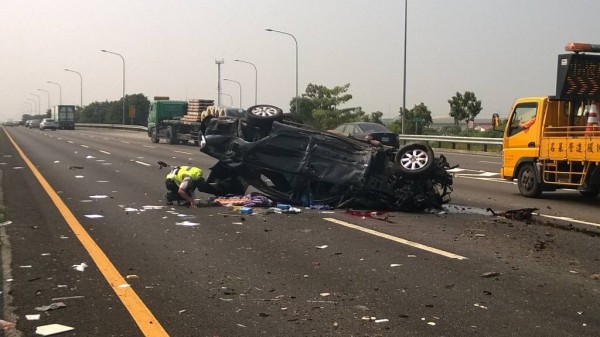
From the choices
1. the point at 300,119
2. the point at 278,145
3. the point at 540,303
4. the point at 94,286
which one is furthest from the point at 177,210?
the point at 540,303

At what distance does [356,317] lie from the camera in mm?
4969

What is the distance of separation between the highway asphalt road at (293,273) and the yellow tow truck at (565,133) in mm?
1380

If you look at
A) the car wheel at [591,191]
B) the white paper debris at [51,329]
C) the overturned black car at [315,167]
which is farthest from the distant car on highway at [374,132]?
the white paper debris at [51,329]

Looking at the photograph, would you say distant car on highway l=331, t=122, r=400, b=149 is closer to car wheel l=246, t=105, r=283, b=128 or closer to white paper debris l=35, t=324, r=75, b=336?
car wheel l=246, t=105, r=283, b=128

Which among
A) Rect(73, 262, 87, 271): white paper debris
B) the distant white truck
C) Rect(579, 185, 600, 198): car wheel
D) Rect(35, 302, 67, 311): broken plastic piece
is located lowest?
Rect(35, 302, 67, 311): broken plastic piece

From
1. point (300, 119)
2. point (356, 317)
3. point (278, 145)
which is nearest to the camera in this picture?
point (356, 317)

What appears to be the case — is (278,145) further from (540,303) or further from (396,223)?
(540,303)

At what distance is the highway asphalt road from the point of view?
15.9ft

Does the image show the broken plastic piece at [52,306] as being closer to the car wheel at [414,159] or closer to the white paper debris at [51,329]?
the white paper debris at [51,329]

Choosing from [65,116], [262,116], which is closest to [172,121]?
[262,116]

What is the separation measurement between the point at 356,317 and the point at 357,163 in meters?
6.06

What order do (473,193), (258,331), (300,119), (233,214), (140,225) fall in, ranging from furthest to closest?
(473,193) → (300,119) → (233,214) → (140,225) → (258,331)

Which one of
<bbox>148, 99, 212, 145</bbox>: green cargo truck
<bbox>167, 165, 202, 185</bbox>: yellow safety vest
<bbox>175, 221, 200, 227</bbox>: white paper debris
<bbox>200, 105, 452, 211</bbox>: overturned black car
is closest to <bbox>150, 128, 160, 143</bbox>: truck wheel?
<bbox>148, 99, 212, 145</bbox>: green cargo truck

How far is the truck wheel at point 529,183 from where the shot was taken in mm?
13031
